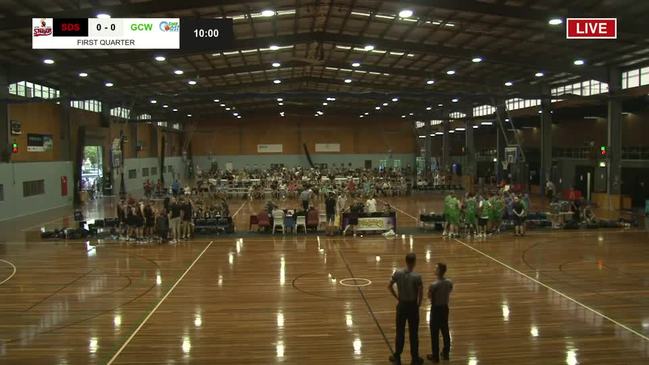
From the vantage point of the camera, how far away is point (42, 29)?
11648mm

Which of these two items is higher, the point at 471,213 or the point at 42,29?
the point at 42,29

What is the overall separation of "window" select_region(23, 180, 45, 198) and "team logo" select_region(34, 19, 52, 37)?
15.6m

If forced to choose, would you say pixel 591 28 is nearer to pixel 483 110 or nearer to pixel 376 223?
pixel 376 223

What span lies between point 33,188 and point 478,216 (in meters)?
20.5

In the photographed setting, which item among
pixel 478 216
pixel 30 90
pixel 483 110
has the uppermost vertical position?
pixel 483 110

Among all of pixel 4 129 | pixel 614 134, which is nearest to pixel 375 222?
pixel 614 134

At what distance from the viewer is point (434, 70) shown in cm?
3108

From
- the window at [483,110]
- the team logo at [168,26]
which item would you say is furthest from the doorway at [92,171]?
the window at [483,110]

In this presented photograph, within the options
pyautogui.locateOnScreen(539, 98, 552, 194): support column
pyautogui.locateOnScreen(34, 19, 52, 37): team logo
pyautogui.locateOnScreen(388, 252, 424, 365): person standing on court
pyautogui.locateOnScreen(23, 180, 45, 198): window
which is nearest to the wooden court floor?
pyautogui.locateOnScreen(388, 252, 424, 365): person standing on court

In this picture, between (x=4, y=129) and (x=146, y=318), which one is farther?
(x=4, y=129)

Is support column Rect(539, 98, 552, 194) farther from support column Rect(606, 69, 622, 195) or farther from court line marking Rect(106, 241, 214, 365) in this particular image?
court line marking Rect(106, 241, 214, 365)

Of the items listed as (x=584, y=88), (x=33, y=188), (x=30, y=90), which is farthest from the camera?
(x=584, y=88)
